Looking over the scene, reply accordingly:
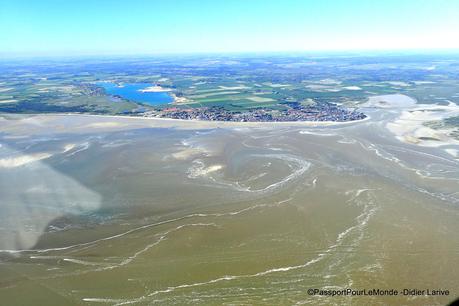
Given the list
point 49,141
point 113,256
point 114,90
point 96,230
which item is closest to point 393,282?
point 113,256

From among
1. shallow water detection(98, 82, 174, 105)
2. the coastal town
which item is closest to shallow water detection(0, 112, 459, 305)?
the coastal town

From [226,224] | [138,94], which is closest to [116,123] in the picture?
[138,94]

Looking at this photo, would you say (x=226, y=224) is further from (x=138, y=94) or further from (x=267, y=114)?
(x=138, y=94)

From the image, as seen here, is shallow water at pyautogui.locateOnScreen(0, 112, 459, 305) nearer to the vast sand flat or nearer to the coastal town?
the vast sand flat

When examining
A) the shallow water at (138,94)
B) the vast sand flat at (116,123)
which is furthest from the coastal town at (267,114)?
the shallow water at (138,94)

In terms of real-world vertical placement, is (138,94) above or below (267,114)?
above

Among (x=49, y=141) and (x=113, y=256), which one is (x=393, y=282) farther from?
(x=49, y=141)
